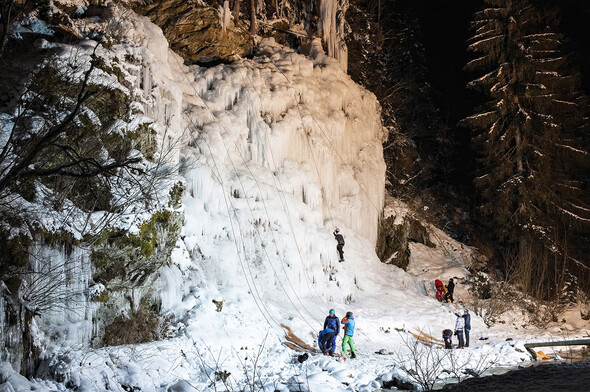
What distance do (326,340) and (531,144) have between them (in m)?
16.1

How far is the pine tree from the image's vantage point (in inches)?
886

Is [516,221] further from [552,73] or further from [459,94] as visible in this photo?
[459,94]

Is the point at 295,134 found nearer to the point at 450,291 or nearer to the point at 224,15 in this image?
the point at 224,15

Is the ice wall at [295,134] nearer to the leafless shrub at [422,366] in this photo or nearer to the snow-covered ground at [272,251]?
the snow-covered ground at [272,251]

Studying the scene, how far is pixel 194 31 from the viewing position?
65.3 ft

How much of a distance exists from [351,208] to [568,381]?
1557 centimetres

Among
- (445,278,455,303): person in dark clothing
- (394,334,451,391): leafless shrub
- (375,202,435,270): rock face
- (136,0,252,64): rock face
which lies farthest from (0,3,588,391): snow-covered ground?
(136,0,252,64): rock face

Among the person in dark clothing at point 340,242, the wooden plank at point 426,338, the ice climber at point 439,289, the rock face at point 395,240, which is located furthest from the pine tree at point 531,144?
the person in dark clothing at point 340,242

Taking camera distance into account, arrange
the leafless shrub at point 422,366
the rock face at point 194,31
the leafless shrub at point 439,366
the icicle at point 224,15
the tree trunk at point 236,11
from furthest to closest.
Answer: the tree trunk at point 236,11 < the icicle at point 224,15 < the rock face at point 194,31 < the leafless shrub at point 439,366 < the leafless shrub at point 422,366

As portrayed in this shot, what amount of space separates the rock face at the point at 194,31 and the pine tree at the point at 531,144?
11.9 m

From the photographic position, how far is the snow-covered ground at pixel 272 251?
10.2m

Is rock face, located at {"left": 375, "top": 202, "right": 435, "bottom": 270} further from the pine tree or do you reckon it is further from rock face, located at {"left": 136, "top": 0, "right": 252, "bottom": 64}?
rock face, located at {"left": 136, "top": 0, "right": 252, "bottom": 64}

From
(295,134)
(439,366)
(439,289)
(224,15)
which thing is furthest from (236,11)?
(439,366)

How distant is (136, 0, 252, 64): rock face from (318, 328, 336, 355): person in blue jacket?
12.4 meters
